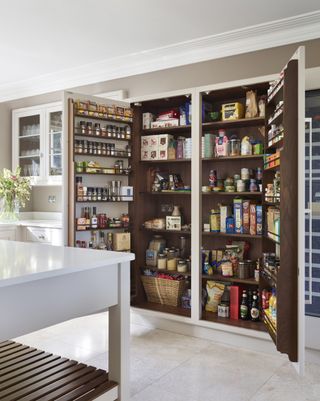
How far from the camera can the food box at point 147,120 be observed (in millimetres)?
4117

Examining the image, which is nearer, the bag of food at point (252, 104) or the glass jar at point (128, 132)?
the bag of food at point (252, 104)

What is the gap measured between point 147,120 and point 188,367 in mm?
2356

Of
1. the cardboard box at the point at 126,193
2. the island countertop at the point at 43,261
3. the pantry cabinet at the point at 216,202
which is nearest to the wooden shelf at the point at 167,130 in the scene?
the pantry cabinet at the point at 216,202

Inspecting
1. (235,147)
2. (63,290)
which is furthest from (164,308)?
(63,290)

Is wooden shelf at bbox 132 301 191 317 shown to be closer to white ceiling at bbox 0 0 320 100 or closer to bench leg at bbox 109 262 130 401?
bench leg at bbox 109 262 130 401

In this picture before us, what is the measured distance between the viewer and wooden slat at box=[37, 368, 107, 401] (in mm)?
1594

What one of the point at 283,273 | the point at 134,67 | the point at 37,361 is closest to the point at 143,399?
the point at 37,361

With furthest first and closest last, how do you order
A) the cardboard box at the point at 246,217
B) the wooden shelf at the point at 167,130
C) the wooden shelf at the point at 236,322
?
the wooden shelf at the point at 167,130
the cardboard box at the point at 246,217
the wooden shelf at the point at 236,322

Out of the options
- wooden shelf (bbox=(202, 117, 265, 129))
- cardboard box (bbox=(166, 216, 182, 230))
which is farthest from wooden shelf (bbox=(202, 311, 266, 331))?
wooden shelf (bbox=(202, 117, 265, 129))

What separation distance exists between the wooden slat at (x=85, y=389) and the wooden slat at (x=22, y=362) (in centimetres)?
35

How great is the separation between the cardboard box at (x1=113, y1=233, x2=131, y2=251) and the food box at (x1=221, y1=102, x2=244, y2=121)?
1.47 m

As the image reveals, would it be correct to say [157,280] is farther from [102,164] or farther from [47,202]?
[47,202]

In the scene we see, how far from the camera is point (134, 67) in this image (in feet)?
15.1

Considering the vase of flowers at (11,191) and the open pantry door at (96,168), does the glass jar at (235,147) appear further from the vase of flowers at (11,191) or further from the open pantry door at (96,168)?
the vase of flowers at (11,191)
